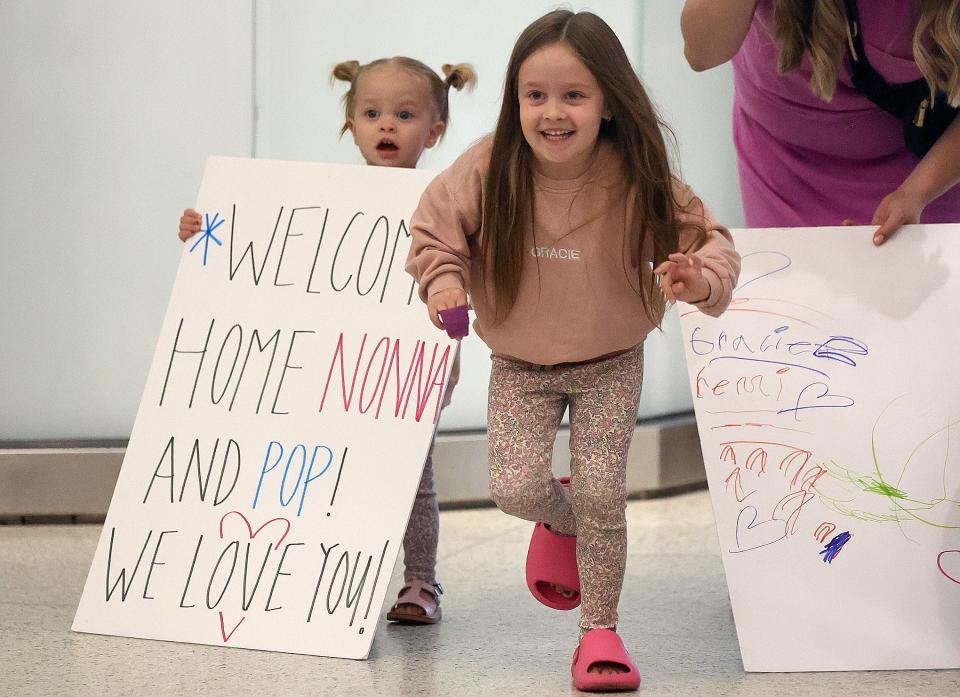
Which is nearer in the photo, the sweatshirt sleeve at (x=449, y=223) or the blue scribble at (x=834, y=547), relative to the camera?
the sweatshirt sleeve at (x=449, y=223)

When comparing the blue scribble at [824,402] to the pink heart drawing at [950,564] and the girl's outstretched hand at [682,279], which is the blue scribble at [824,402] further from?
the girl's outstretched hand at [682,279]

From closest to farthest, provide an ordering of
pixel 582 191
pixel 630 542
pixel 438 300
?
pixel 438 300 < pixel 582 191 < pixel 630 542

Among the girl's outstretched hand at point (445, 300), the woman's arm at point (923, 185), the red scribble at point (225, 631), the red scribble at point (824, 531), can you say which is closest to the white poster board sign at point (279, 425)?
the red scribble at point (225, 631)

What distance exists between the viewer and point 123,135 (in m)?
2.53

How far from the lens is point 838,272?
172 cm

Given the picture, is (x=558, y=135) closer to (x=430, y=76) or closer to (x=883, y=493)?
(x=430, y=76)

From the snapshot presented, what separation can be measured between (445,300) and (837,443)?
0.62 metres

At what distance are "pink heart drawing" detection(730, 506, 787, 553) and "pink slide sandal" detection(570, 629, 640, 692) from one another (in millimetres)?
221

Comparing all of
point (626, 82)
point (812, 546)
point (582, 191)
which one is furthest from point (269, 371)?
point (812, 546)

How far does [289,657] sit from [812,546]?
0.71 meters

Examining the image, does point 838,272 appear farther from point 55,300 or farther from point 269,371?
point 55,300

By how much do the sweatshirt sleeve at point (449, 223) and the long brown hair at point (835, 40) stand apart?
0.47 metres

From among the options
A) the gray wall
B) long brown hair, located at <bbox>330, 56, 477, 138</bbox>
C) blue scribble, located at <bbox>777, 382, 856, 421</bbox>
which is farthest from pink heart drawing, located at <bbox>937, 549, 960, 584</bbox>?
the gray wall

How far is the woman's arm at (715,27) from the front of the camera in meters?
1.62
